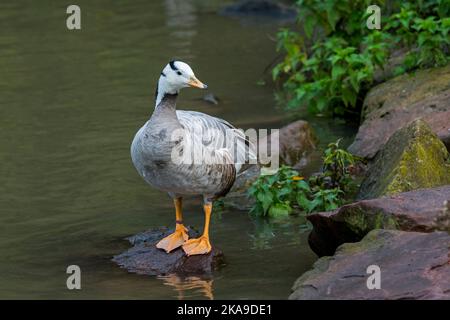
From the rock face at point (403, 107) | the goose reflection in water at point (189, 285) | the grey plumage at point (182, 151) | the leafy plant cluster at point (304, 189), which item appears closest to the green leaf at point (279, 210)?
the leafy plant cluster at point (304, 189)

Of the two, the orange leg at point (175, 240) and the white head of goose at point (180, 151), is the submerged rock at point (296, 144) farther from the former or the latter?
the orange leg at point (175, 240)

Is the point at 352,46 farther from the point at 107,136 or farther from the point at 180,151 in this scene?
the point at 180,151

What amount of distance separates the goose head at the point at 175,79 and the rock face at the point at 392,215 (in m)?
1.31

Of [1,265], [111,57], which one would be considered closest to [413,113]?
[1,265]

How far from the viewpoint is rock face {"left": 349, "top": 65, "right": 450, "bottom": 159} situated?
31.0 ft

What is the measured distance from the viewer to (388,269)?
20.5ft

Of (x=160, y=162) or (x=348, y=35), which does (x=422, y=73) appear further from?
(x=160, y=162)

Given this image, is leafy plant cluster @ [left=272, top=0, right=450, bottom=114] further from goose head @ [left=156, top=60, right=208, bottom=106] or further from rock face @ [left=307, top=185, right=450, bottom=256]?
goose head @ [left=156, top=60, right=208, bottom=106]

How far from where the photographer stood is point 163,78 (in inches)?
289

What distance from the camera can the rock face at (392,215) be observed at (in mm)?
6848

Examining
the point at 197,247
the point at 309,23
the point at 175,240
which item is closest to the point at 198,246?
the point at 197,247

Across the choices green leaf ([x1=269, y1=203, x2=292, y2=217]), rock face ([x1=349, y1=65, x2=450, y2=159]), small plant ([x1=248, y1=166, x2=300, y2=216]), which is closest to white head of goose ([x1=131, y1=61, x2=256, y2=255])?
small plant ([x1=248, y1=166, x2=300, y2=216])

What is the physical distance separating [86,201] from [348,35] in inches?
176

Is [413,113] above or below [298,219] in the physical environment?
above
